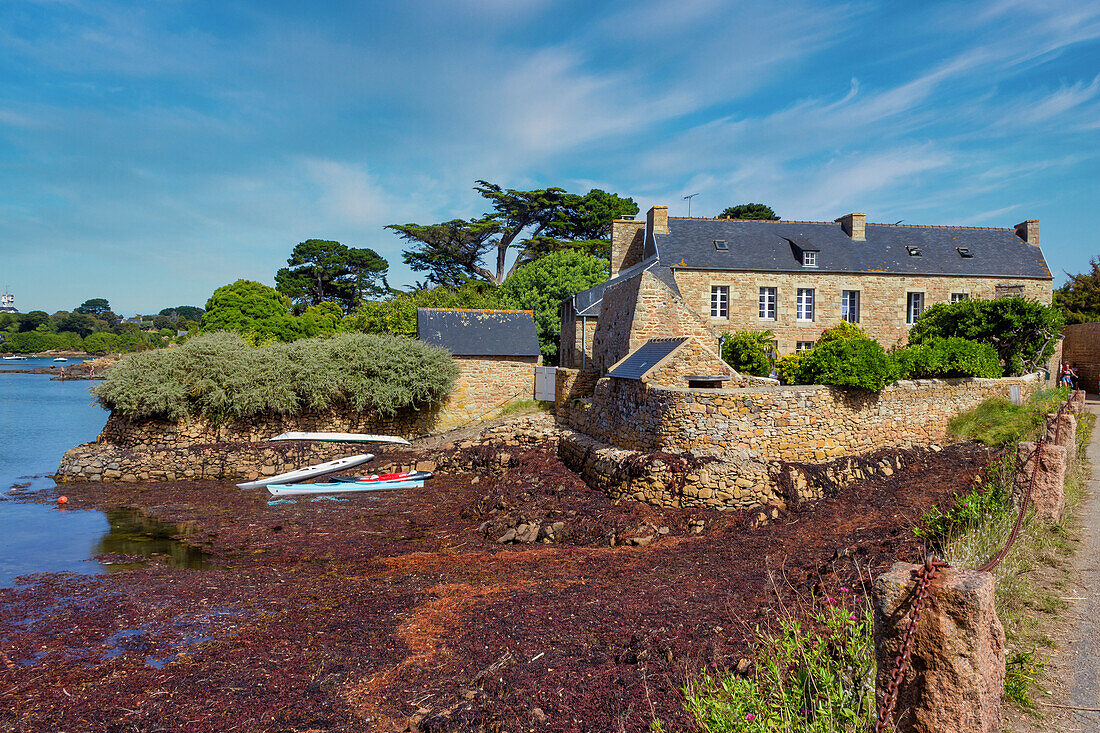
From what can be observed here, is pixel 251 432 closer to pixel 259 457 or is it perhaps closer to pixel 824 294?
pixel 259 457

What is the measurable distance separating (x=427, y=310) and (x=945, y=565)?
20836 mm

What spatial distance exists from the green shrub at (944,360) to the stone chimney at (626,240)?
14.2m

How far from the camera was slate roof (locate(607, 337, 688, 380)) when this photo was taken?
499 inches

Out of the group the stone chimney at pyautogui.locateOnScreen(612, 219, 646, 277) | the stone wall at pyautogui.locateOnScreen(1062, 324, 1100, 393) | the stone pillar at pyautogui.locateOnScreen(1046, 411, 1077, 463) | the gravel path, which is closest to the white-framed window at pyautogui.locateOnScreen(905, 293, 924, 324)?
the stone wall at pyautogui.locateOnScreen(1062, 324, 1100, 393)

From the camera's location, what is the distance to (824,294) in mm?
23672

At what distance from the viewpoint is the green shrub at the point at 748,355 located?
18688 mm

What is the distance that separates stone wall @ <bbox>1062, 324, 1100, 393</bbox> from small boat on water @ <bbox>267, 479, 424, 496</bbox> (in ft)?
88.1

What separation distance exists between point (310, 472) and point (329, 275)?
36.2 m

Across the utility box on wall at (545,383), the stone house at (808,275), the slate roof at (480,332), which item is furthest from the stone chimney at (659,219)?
the utility box on wall at (545,383)

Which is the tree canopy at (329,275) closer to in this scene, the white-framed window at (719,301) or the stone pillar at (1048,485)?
the white-framed window at (719,301)

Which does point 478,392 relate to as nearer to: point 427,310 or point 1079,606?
point 427,310

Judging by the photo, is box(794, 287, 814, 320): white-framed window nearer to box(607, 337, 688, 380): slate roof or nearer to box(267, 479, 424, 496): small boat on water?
box(607, 337, 688, 380): slate roof

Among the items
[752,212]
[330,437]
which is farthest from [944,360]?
[752,212]

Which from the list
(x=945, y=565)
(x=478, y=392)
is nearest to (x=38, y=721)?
(x=945, y=565)
